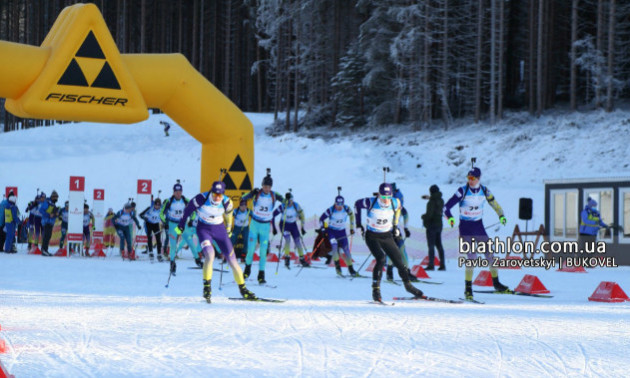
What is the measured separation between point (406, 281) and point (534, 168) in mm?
21574

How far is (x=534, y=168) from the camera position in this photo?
3166cm

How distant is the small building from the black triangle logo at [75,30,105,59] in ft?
46.2

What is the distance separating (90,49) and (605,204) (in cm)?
1526

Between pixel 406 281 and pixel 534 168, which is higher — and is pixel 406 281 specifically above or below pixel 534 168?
below

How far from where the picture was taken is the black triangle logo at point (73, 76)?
13594 mm

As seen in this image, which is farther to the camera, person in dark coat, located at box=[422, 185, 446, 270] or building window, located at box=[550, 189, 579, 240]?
building window, located at box=[550, 189, 579, 240]

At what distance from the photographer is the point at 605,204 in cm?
2242

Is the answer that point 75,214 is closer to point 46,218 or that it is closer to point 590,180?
point 46,218

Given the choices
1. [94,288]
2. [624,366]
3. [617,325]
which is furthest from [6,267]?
[624,366]

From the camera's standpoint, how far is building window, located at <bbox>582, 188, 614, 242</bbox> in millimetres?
22141

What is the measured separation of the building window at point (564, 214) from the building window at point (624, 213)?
4.37 ft

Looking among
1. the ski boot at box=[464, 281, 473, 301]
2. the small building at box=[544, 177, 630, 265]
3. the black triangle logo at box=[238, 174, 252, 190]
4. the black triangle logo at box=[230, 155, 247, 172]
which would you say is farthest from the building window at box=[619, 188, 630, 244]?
the ski boot at box=[464, 281, 473, 301]

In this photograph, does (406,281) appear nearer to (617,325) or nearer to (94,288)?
(617,325)

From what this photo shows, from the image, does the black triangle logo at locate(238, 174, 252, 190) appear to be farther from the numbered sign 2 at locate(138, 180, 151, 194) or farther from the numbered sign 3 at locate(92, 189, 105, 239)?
the numbered sign 3 at locate(92, 189, 105, 239)
